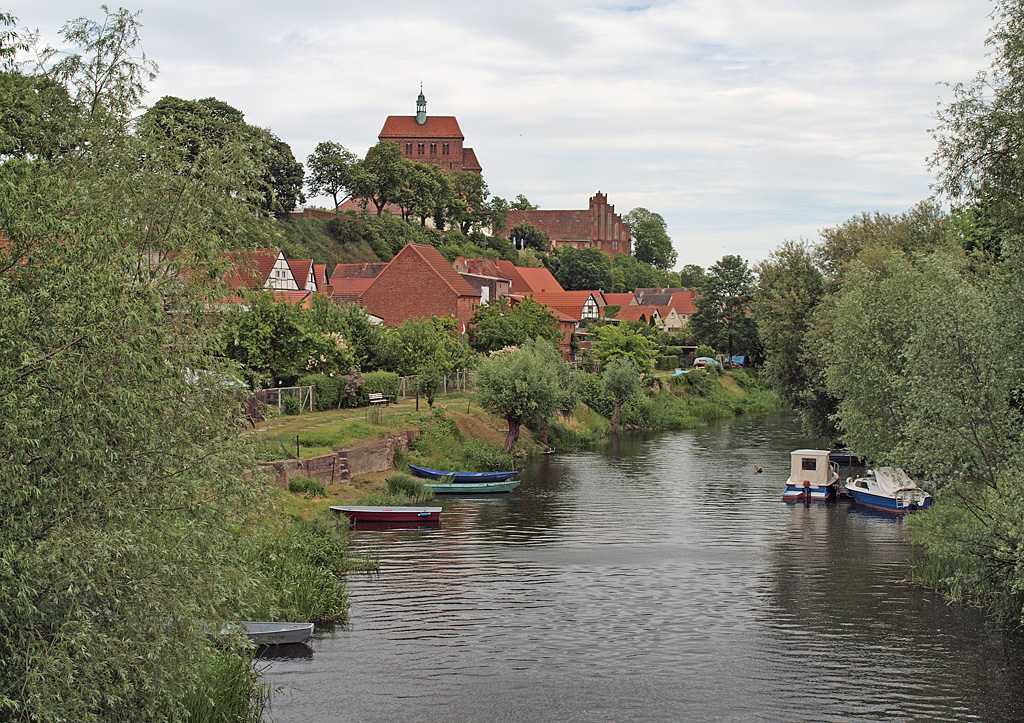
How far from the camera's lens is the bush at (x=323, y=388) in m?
42.4

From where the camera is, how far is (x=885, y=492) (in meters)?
35.8

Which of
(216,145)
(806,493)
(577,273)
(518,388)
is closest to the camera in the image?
(216,145)

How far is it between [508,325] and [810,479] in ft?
98.3

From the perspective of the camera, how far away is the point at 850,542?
2969cm

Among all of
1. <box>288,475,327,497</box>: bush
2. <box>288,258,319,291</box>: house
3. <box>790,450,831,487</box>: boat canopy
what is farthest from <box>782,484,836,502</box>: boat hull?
<box>288,258,319,291</box>: house

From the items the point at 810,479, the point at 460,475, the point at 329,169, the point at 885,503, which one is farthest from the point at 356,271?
the point at 885,503

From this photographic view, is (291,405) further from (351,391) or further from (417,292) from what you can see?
(417,292)

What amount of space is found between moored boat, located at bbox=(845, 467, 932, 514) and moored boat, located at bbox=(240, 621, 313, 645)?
23617 millimetres

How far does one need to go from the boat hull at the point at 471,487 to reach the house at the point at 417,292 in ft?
99.3

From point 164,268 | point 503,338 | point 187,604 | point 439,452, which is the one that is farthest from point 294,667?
point 503,338

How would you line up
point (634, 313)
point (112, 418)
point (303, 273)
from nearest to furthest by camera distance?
point (112, 418)
point (303, 273)
point (634, 313)

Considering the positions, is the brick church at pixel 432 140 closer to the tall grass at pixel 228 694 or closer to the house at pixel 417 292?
the house at pixel 417 292

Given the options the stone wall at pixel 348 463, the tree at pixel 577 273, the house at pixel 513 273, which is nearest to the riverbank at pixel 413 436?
the stone wall at pixel 348 463

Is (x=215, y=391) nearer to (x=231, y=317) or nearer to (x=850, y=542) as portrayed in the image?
(x=231, y=317)
